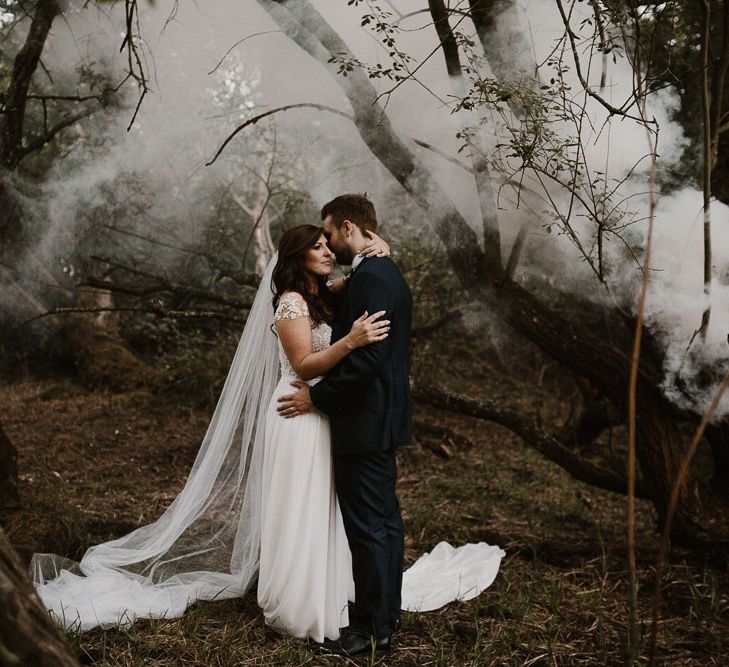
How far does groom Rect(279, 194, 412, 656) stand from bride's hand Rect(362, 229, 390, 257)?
0.12 feet

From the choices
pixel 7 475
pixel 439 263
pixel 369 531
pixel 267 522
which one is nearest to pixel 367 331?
pixel 369 531

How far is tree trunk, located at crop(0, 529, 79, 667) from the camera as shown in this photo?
1.43m

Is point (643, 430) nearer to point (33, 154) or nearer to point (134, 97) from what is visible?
point (134, 97)

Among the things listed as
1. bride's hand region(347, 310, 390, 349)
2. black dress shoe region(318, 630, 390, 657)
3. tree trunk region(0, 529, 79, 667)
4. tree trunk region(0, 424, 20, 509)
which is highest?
bride's hand region(347, 310, 390, 349)

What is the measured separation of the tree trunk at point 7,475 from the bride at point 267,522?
→ 0.68 meters

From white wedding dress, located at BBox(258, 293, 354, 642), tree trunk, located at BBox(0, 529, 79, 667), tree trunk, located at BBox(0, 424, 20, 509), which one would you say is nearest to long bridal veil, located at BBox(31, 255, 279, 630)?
white wedding dress, located at BBox(258, 293, 354, 642)

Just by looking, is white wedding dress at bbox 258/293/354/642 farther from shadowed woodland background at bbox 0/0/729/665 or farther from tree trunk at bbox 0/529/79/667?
tree trunk at bbox 0/529/79/667

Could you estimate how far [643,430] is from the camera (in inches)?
166

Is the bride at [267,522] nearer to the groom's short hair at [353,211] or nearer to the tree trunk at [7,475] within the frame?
the groom's short hair at [353,211]

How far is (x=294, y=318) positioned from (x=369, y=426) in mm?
553

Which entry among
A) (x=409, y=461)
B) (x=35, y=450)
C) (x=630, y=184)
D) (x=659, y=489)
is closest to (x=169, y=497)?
(x=35, y=450)

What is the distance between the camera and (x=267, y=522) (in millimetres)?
3279

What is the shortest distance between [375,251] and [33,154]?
4.25 metres

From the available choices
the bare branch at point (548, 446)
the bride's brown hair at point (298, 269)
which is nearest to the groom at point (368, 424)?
the bride's brown hair at point (298, 269)
